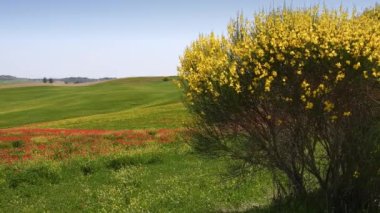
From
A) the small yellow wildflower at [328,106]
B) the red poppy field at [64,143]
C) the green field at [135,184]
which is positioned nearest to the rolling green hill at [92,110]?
the red poppy field at [64,143]

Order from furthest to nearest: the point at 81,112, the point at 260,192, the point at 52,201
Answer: the point at 81,112 < the point at 52,201 < the point at 260,192

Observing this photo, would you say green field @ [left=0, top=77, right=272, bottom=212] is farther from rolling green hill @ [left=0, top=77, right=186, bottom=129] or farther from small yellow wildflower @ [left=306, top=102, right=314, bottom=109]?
rolling green hill @ [left=0, top=77, right=186, bottom=129]

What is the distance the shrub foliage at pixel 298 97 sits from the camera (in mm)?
8938

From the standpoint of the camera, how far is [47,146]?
2956cm

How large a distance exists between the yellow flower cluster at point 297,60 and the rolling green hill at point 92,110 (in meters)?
33.4

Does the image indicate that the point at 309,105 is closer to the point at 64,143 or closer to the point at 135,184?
the point at 135,184

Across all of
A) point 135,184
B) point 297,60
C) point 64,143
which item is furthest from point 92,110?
point 297,60

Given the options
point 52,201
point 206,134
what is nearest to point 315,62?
point 206,134

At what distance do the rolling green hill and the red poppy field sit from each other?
11.0 metres

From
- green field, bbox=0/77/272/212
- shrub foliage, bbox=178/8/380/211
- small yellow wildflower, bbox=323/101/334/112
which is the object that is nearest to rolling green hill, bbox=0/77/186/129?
green field, bbox=0/77/272/212

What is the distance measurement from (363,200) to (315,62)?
356 centimetres

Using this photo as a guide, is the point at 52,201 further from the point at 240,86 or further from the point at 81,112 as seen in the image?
the point at 81,112

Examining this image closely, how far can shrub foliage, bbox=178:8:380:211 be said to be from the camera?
8.94 meters

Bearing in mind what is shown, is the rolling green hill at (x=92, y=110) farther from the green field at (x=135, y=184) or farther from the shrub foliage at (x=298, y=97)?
the shrub foliage at (x=298, y=97)
